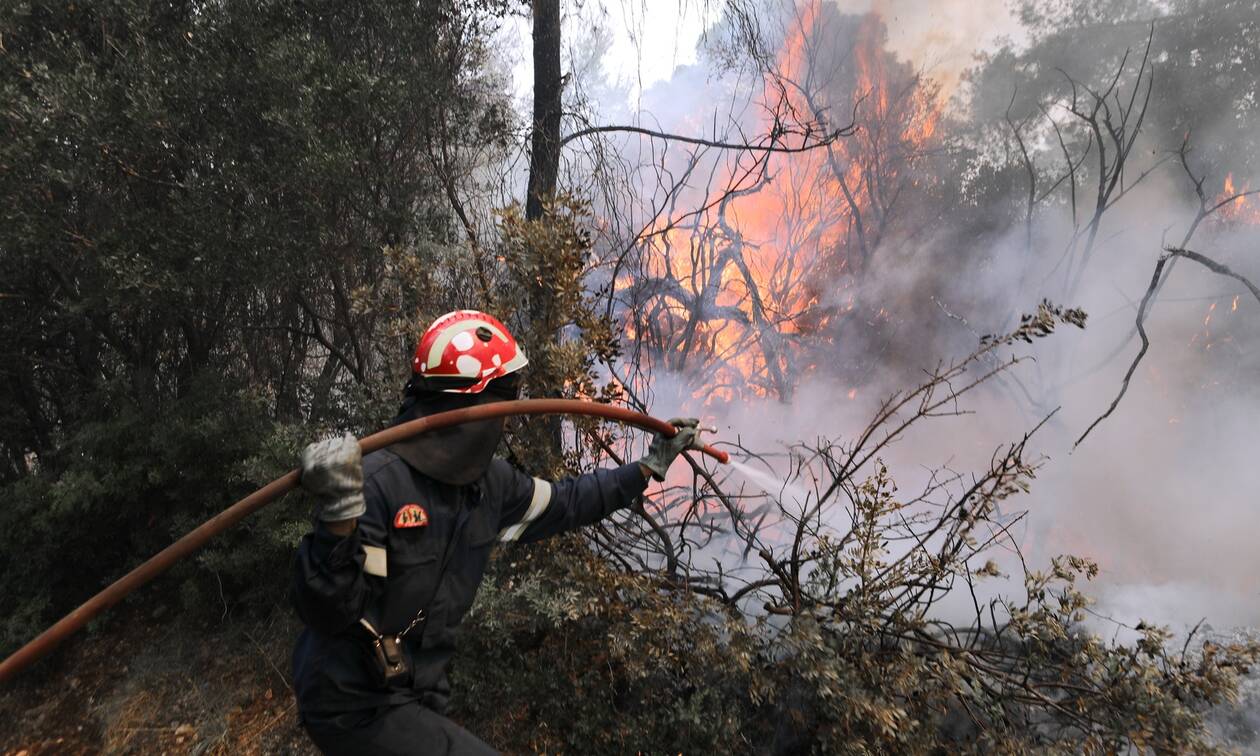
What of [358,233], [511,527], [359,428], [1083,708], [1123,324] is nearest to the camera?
[511,527]

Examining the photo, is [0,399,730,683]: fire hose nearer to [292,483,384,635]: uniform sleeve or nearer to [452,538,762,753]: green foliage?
[292,483,384,635]: uniform sleeve

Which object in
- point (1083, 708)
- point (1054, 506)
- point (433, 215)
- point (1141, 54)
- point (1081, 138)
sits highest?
point (1141, 54)

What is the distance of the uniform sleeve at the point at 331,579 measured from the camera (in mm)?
1777

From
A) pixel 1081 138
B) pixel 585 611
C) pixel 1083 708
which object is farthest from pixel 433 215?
pixel 1081 138

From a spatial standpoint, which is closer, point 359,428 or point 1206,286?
point 359,428

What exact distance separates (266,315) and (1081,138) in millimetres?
8025

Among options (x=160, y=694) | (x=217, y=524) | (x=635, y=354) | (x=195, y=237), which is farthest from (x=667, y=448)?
(x=160, y=694)

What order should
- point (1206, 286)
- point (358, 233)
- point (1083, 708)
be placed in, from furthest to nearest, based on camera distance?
point (1206, 286), point (358, 233), point (1083, 708)

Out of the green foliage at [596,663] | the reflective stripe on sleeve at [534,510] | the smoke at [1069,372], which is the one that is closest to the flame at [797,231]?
the smoke at [1069,372]

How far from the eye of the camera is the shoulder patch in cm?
199

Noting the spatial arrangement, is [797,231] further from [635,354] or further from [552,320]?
[552,320]

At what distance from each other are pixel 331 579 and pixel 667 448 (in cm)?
138

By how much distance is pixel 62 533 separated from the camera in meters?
4.96

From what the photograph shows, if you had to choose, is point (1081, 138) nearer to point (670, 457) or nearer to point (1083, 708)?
point (1083, 708)
